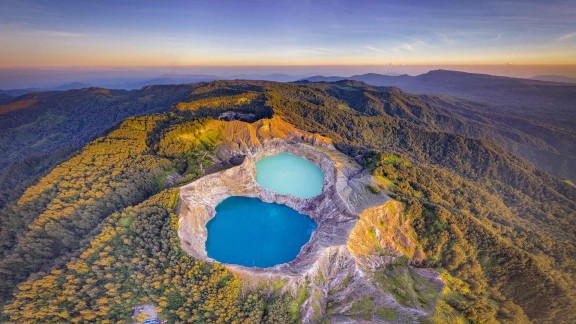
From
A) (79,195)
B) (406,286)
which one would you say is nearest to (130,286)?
(79,195)

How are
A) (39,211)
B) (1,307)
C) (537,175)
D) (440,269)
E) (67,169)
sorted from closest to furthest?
(1,307), (440,269), (39,211), (67,169), (537,175)

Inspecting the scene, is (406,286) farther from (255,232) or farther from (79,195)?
(79,195)

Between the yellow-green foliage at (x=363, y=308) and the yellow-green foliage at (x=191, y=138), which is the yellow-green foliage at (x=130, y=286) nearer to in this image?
the yellow-green foliage at (x=363, y=308)

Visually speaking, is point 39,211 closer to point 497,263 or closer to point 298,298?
point 298,298

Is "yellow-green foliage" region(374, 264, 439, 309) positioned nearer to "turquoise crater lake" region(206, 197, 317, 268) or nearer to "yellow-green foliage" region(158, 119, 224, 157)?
"turquoise crater lake" region(206, 197, 317, 268)

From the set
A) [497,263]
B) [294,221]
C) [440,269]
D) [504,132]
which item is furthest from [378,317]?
[504,132]

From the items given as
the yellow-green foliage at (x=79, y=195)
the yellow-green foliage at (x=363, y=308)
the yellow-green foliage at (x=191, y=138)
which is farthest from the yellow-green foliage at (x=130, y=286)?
the yellow-green foliage at (x=191, y=138)

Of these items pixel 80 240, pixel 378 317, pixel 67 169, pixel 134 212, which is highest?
pixel 67 169
